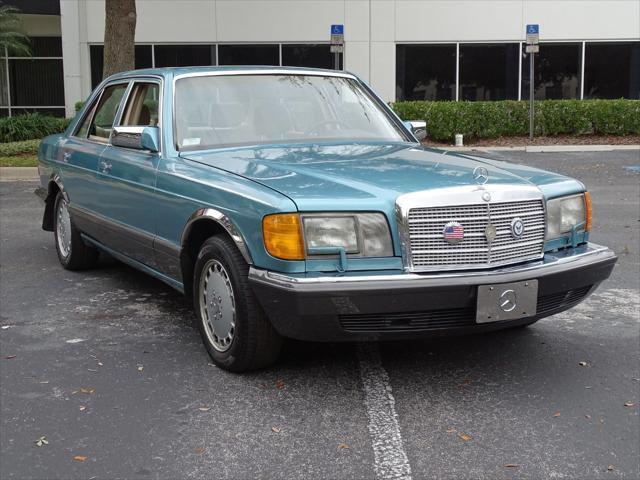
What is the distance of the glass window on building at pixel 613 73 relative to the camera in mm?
22938

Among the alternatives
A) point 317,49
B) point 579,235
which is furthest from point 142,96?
point 317,49

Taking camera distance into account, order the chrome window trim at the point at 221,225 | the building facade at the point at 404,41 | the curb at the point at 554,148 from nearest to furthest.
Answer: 1. the chrome window trim at the point at 221,225
2. the curb at the point at 554,148
3. the building facade at the point at 404,41

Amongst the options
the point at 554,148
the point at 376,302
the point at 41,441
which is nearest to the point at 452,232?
the point at 376,302

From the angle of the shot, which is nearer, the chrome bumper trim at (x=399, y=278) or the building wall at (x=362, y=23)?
the chrome bumper trim at (x=399, y=278)

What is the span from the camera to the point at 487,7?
22.6m

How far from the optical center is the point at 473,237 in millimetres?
4055

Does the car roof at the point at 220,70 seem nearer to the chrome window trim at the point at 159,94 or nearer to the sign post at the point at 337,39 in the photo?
the chrome window trim at the point at 159,94

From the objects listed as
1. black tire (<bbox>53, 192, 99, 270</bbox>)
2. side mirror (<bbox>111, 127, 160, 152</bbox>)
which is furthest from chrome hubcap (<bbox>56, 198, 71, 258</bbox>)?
side mirror (<bbox>111, 127, 160, 152</bbox>)

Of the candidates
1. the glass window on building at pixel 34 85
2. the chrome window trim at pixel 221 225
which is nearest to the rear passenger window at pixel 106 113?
the chrome window trim at pixel 221 225

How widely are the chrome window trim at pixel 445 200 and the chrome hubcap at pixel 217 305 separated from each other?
37.3 inches

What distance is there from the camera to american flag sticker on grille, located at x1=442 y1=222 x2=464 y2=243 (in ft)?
13.1

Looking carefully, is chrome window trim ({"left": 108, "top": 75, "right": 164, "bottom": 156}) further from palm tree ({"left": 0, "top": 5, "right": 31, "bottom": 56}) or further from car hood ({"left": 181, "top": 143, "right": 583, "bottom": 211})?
palm tree ({"left": 0, "top": 5, "right": 31, "bottom": 56})

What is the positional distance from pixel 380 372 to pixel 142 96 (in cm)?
266

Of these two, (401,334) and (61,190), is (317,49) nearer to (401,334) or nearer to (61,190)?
(61,190)
